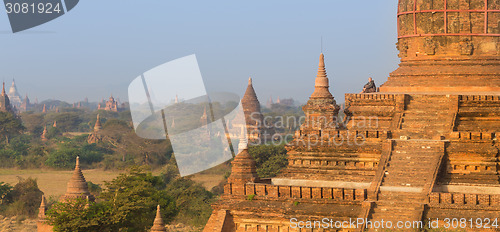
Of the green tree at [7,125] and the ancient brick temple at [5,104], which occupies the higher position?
the ancient brick temple at [5,104]

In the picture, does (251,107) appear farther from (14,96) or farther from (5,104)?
(14,96)

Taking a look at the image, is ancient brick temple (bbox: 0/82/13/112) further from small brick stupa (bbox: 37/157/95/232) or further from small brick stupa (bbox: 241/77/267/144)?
small brick stupa (bbox: 37/157/95/232)

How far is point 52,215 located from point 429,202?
12024 mm

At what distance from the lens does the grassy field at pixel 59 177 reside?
62.3 m

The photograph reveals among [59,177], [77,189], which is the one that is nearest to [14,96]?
[59,177]

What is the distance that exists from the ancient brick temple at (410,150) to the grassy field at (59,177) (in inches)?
1314

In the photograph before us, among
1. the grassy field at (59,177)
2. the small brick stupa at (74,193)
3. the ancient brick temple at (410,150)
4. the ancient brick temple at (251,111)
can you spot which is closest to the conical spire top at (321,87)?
the ancient brick temple at (410,150)

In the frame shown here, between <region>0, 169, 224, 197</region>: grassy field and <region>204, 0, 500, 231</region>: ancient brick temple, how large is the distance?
1314 inches

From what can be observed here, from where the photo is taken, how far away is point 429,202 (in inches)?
907

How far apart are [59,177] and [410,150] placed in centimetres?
4518

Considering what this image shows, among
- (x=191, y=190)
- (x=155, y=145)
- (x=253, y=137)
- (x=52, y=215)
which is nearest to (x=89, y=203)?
(x=52, y=215)

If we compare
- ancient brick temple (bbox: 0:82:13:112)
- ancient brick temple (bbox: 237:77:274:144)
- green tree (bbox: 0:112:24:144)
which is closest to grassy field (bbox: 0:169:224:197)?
ancient brick temple (bbox: 237:77:274:144)

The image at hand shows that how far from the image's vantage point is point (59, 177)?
67500 mm

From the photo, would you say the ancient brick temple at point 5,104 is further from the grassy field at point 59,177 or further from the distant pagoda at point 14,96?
the distant pagoda at point 14,96
